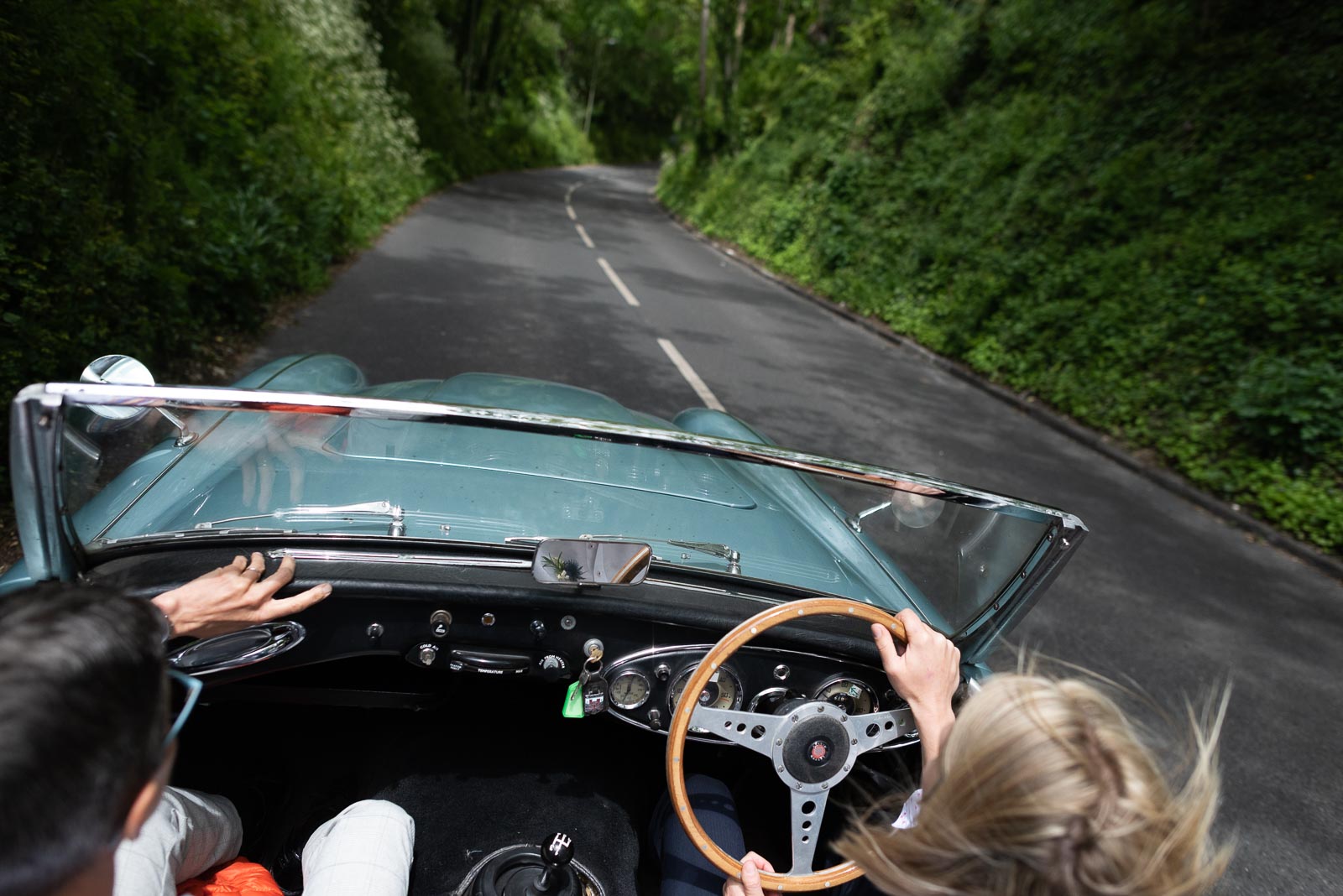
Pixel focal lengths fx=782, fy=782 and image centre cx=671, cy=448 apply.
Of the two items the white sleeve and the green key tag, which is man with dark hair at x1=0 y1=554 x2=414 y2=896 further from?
the white sleeve

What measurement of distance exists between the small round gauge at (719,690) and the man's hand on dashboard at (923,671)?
0.33 m

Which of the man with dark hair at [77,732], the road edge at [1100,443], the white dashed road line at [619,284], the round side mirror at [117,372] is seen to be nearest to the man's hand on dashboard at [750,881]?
the man with dark hair at [77,732]

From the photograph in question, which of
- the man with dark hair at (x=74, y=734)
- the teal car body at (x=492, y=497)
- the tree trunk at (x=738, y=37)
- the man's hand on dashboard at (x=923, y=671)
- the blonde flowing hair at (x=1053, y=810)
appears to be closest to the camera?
the man with dark hair at (x=74, y=734)

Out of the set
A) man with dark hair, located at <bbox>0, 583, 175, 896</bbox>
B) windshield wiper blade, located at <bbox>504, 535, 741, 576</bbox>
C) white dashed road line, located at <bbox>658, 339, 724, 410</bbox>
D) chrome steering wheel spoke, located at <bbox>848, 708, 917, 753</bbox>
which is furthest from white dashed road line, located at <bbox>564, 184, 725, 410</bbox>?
man with dark hair, located at <bbox>0, 583, 175, 896</bbox>

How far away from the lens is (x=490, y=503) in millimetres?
2008

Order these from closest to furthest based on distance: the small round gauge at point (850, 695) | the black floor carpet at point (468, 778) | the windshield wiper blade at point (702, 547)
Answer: the small round gauge at point (850, 695) < the windshield wiper blade at point (702, 547) < the black floor carpet at point (468, 778)

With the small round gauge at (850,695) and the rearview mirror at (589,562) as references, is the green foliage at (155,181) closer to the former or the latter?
the rearview mirror at (589,562)

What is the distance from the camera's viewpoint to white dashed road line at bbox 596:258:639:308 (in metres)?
10.3

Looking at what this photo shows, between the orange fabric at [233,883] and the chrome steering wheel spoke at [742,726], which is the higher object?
the chrome steering wheel spoke at [742,726]

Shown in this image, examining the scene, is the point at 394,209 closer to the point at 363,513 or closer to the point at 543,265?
the point at 543,265

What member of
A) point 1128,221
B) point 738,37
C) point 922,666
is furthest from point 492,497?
point 738,37

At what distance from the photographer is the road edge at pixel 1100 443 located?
592 cm

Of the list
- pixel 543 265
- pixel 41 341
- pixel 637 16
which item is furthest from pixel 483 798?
pixel 637 16

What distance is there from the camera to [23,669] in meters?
0.81
